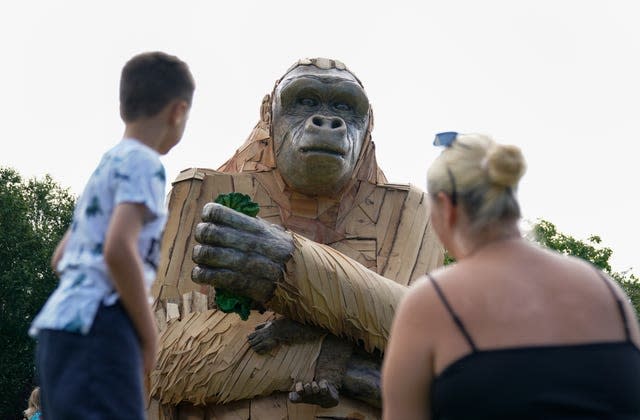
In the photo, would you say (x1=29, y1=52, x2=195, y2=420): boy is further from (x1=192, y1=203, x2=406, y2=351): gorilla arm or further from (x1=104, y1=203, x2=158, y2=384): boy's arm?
(x1=192, y1=203, x2=406, y2=351): gorilla arm

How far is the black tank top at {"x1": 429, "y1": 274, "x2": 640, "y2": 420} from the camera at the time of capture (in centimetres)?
262

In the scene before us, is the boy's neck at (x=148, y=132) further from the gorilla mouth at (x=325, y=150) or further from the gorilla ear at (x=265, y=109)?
the gorilla ear at (x=265, y=109)

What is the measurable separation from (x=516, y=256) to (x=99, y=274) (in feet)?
3.83

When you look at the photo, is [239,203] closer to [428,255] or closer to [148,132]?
[428,255]

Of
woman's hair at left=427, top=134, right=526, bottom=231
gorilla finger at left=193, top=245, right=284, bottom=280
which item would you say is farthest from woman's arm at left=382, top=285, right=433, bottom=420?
gorilla finger at left=193, top=245, right=284, bottom=280

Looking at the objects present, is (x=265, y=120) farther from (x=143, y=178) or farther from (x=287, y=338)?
(x=143, y=178)

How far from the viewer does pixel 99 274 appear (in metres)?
3.03

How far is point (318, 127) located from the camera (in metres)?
6.26

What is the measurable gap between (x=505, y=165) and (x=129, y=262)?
1.05 metres

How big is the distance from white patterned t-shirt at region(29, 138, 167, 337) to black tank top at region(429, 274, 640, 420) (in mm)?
936

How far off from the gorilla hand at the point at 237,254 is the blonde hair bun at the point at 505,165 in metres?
2.86

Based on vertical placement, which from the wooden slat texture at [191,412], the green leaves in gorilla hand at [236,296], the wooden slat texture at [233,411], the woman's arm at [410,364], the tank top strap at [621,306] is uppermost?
the tank top strap at [621,306]

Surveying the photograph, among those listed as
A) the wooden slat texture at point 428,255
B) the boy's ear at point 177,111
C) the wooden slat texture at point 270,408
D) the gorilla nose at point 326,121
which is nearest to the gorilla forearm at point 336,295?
the wooden slat texture at point 270,408

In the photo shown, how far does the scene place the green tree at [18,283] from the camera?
72.3ft
